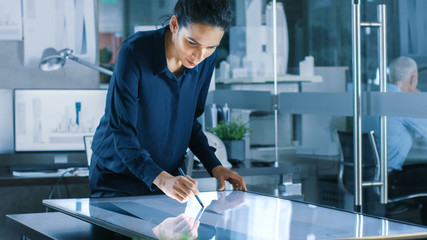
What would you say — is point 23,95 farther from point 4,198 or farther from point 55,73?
point 4,198

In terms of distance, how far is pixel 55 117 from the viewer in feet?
11.6

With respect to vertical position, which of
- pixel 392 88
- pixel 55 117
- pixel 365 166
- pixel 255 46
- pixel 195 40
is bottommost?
pixel 365 166

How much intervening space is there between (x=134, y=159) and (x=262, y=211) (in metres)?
0.37

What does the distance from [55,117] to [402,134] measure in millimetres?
1806

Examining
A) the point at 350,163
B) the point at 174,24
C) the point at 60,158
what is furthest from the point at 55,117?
the point at 174,24

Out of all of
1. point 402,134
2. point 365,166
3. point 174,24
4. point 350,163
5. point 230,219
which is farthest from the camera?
point 350,163

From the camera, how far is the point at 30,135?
11.5 feet

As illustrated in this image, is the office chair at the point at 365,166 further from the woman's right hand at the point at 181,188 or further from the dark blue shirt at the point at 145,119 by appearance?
the woman's right hand at the point at 181,188

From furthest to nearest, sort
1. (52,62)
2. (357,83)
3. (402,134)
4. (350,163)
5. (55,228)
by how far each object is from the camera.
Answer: (52,62) < (350,163) < (357,83) < (402,134) < (55,228)

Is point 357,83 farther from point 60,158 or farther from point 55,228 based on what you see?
point 55,228

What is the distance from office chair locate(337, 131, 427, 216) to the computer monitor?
4.34 ft

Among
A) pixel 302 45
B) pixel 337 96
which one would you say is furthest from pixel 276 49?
pixel 337 96

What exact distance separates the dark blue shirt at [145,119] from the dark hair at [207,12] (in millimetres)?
192

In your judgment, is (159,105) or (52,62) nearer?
(159,105)
